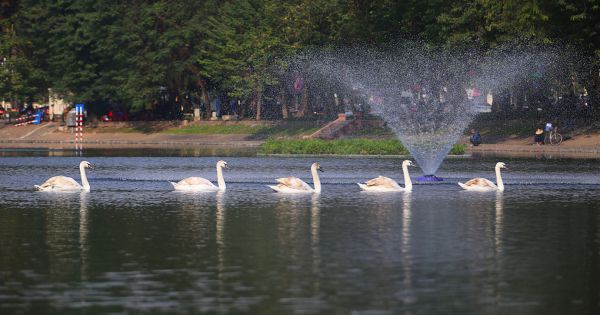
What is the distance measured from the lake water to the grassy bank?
87.3 feet

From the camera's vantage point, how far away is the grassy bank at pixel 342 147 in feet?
260

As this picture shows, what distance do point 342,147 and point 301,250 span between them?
166 ft

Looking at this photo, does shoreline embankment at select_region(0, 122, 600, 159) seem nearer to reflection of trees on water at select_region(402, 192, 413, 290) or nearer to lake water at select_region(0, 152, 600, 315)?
lake water at select_region(0, 152, 600, 315)

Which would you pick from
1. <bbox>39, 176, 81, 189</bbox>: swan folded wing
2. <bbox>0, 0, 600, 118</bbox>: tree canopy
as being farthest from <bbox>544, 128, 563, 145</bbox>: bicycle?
<bbox>39, 176, 81, 189</bbox>: swan folded wing

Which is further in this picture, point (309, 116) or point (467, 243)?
point (309, 116)

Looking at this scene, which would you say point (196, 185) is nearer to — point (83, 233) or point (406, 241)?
point (83, 233)

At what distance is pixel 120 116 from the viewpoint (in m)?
133

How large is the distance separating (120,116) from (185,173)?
72.6 m

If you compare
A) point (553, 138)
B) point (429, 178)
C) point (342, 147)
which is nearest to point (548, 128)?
point (553, 138)

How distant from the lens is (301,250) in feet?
100

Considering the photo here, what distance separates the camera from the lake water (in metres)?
23.7

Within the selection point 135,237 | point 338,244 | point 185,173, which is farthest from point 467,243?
point 185,173

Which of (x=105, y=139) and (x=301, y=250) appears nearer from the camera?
(x=301, y=250)

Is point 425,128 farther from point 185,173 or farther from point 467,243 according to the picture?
point 467,243
